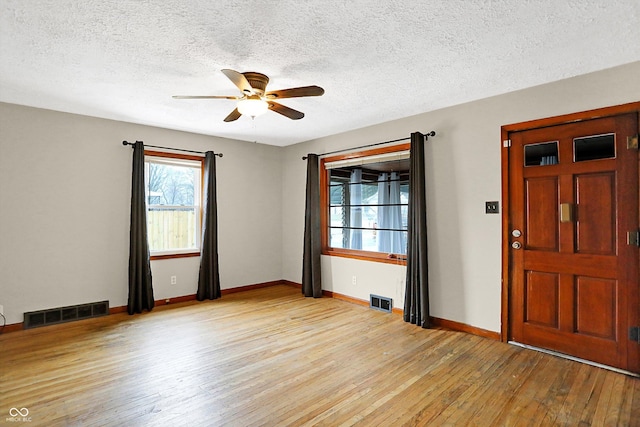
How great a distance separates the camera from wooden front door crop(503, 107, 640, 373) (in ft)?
9.19

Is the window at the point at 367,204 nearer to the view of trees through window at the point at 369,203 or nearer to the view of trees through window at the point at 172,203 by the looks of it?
the view of trees through window at the point at 369,203

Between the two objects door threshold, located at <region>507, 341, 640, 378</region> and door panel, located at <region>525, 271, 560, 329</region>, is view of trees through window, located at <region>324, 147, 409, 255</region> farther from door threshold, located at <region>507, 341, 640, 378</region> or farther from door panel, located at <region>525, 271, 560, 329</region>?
door threshold, located at <region>507, 341, 640, 378</region>

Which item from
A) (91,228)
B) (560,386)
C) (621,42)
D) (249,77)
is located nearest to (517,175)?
(621,42)

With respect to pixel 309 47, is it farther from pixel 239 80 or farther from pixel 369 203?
pixel 369 203

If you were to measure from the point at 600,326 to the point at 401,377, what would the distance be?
5.95 ft

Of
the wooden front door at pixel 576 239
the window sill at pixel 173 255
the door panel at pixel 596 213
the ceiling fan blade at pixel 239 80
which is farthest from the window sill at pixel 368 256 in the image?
the ceiling fan blade at pixel 239 80

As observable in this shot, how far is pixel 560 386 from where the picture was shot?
257 cm

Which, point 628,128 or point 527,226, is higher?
point 628,128

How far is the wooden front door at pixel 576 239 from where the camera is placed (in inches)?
110

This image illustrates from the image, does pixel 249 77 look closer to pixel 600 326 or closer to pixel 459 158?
pixel 459 158

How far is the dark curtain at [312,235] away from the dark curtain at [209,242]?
139 centimetres

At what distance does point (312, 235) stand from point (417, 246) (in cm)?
189

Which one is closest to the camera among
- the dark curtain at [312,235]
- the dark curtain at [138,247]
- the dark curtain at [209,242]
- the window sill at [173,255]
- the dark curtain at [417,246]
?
the dark curtain at [417,246]

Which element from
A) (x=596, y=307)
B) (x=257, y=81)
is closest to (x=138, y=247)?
(x=257, y=81)
